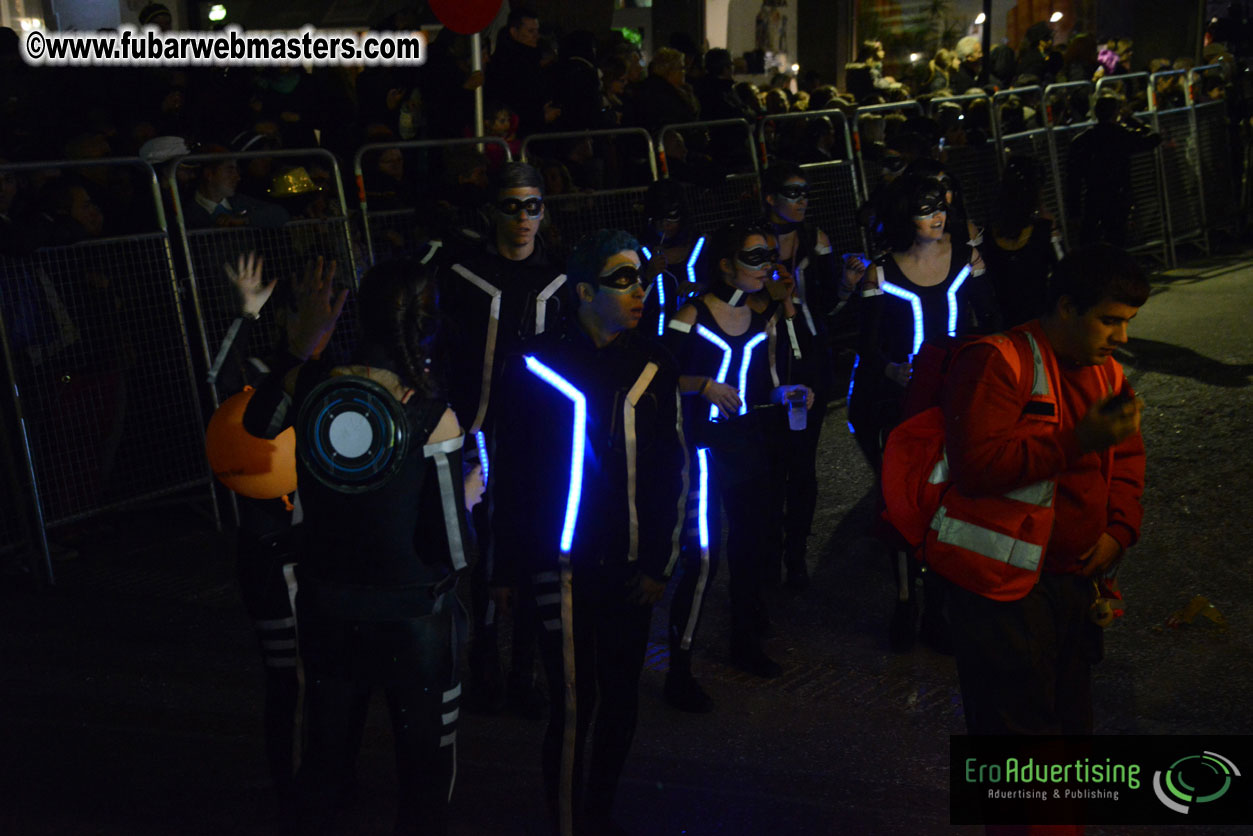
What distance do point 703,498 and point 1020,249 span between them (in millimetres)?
2724

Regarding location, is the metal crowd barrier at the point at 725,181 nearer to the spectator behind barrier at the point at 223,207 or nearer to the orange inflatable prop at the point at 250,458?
the spectator behind barrier at the point at 223,207

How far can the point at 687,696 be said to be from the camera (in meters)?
5.41

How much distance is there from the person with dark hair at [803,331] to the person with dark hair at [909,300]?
362mm

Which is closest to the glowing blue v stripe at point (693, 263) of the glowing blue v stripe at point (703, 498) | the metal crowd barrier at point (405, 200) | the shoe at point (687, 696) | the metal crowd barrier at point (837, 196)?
the metal crowd barrier at point (405, 200)

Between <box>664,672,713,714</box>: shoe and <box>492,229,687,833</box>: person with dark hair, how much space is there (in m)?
1.34

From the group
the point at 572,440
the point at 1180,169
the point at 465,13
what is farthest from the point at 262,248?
the point at 1180,169

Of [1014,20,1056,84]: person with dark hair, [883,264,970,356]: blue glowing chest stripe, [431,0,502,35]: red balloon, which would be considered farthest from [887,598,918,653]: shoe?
[1014,20,1056,84]: person with dark hair

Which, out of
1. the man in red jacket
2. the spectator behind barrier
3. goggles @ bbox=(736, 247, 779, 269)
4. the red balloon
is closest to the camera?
the man in red jacket

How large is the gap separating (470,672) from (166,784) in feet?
4.38

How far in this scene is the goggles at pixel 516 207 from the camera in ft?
17.9

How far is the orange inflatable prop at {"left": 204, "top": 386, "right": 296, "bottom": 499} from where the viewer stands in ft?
12.9

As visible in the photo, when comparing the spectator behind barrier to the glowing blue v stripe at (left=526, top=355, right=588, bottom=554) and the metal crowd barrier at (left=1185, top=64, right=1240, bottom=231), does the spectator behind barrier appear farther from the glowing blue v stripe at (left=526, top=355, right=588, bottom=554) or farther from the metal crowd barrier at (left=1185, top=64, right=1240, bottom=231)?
the metal crowd barrier at (left=1185, top=64, right=1240, bottom=231)

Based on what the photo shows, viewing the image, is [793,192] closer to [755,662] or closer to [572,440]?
[755,662]

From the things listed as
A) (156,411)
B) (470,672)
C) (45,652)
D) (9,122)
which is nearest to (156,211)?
(156,411)
